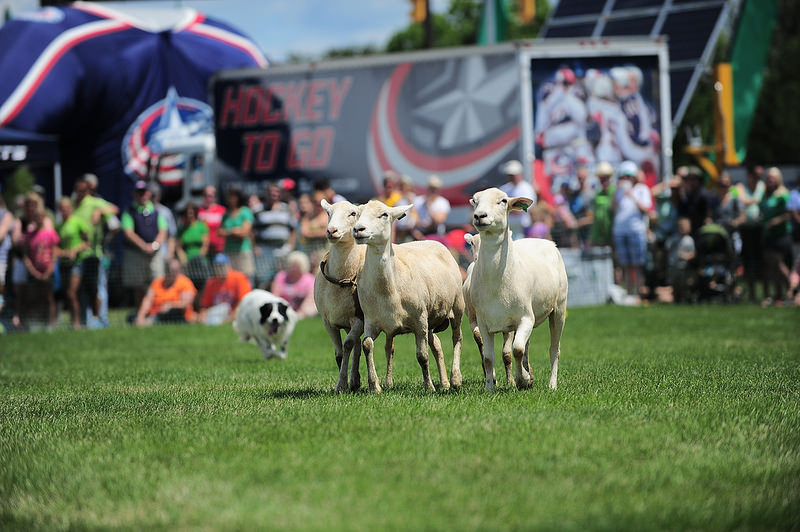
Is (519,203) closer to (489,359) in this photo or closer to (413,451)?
(489,359)

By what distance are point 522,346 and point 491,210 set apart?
1.06m

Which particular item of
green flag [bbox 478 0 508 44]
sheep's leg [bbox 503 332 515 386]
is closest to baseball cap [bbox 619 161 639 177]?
sheep's leg [bbox 503 332 515 386]

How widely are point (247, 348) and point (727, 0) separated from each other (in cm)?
1940

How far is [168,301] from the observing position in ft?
66.6

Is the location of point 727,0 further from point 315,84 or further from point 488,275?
point 488,275

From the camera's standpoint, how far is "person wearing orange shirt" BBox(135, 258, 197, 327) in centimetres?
2012

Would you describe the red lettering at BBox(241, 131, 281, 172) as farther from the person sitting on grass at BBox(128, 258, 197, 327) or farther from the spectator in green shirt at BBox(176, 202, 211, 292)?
the person sitting on grass at BBox(128, 258, 197, 327)

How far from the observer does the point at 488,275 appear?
8.60m

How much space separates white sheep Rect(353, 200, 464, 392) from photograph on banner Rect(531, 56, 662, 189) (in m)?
12.2

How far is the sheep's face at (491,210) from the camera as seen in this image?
8.27 metres

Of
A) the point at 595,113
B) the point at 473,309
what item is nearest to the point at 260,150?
the point at 595,113

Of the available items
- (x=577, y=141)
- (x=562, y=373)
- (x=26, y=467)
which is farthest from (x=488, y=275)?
(x=577, y=141)

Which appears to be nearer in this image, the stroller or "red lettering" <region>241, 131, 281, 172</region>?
the stroller

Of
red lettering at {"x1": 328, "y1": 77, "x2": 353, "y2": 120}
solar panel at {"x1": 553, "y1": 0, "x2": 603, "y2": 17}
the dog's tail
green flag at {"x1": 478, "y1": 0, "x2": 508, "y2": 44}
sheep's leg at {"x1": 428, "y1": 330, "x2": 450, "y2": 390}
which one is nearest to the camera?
sheep's leg at {"x1": 428, "y1": 330, "x2": 450, "y2": 390}
